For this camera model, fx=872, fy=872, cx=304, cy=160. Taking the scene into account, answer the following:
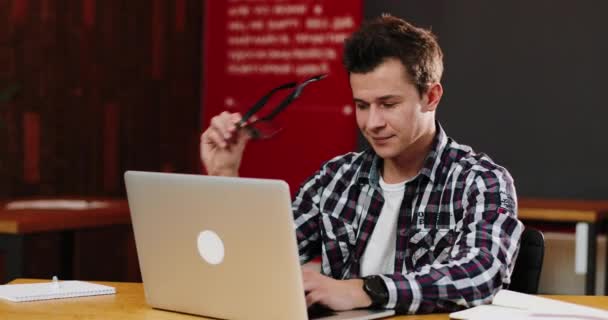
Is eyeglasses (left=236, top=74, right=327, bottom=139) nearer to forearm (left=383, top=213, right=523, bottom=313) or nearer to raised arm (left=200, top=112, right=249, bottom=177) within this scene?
raised arm (left=200, top=112, right=249, bottom=177)

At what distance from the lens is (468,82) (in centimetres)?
424

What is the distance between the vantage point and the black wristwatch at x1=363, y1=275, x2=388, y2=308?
61.2 inches

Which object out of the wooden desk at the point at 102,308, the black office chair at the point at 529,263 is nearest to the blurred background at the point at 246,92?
the wooden desk at the point at 102,308

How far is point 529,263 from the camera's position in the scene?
1.89 metres

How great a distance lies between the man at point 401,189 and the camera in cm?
175

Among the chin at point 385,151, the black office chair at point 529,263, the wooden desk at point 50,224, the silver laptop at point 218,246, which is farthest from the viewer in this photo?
the wooden desk at point 50,224

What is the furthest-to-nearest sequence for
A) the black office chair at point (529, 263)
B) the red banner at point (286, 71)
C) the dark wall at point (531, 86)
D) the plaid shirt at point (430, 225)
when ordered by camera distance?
the red banner at point (286, 71) → the dark wall at point (531, 86) → the black office chair at point (529, 263) → the plaid shirt at point (430, 225)

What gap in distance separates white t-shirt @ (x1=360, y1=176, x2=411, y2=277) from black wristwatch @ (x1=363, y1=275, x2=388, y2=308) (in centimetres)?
46

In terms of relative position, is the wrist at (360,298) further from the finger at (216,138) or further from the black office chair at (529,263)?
the finger at (216,138)

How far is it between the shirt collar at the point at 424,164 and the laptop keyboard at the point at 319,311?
0.59 metres

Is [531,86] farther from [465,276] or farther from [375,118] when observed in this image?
[465,276]

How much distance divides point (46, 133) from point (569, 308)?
9.23 ft

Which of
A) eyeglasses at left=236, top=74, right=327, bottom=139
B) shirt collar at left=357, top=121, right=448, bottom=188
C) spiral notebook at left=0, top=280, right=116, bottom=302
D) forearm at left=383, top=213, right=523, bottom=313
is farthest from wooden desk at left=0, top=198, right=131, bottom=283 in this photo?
forearm at left=383, top=213, right=523, bottom=313

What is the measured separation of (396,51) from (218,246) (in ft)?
2.41
